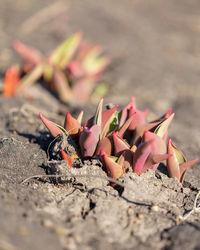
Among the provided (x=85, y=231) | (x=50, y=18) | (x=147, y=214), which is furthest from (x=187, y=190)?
(x=50, y=18)

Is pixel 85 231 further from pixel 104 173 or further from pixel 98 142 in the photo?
pixel 98 142

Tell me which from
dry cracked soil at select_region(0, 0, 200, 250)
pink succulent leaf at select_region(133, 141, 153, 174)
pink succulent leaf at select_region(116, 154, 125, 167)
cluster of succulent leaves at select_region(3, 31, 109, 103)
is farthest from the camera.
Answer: cluster of succulent leaves at select_region(3, 31, 109, 103)

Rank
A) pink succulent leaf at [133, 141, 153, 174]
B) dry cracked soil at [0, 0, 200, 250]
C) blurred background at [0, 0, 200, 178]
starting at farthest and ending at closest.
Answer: blurred background at [0, 0, 200, 178] < pink succulent leaf at [133, 141, 153, 174] < dry cracked soil at [0, 0, 200, 250]

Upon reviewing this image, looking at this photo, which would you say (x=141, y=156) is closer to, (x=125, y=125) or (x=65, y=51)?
(x=125, y=125)

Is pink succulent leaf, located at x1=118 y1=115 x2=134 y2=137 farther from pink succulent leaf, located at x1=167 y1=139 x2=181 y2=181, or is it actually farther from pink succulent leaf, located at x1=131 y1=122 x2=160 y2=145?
pink succulent leaf, located at x1=167 y1=139 x2=181 y2=181

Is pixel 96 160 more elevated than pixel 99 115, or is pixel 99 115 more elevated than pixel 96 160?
pixel 99 115

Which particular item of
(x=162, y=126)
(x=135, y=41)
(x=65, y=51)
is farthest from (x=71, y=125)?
(x=135, y=41)

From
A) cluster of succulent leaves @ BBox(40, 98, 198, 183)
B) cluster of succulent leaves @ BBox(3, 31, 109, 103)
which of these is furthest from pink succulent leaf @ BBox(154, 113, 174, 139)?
cluster of succulent leaves @ BBox(3, 31, 109, 103)
